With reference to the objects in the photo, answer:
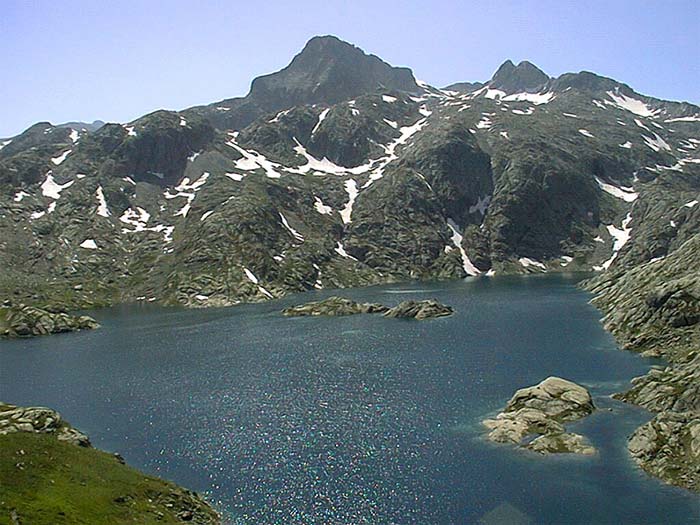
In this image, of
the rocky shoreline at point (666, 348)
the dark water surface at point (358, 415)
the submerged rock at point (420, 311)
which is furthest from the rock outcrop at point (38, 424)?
the submerged rock at point (420, 311)

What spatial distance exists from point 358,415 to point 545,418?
26.4 meters

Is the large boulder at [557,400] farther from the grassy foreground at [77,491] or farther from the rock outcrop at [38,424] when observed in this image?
the rock outcrop at [38,424]

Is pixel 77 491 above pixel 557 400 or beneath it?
above

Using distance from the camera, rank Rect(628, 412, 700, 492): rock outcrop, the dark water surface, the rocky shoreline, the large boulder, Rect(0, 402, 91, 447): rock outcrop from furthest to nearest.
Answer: the large boulder < Rect(0, 402, 91, 447): rock outcrop < the rocky shoreline < Rect(628, 412, 700, 492): rock outcrop < the dark water surface

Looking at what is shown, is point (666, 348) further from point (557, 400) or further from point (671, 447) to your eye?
point (671, 447)

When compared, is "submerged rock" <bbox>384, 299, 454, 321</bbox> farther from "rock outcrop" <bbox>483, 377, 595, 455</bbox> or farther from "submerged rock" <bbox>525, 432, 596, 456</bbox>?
"submerged rock" <bbox>525, 432, 596, 456</bbox>

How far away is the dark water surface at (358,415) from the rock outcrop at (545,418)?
7.65 feet

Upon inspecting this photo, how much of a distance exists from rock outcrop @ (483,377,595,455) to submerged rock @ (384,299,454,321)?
309ft

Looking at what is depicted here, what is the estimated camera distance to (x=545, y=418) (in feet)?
269

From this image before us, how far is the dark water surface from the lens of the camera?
60.7m

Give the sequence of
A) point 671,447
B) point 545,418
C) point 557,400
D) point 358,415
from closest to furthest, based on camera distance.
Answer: point 671,447 → point 545,418 → point 557,400 → point 358,415

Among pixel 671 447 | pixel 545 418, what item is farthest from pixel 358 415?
pixel 671 447

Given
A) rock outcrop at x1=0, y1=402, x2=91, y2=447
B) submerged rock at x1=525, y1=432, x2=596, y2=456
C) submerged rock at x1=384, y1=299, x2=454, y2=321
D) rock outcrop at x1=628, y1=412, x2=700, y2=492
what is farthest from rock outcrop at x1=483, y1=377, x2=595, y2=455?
submerged rock at x1=384, y1=299, x2=454, y2=321

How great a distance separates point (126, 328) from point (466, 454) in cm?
15195
